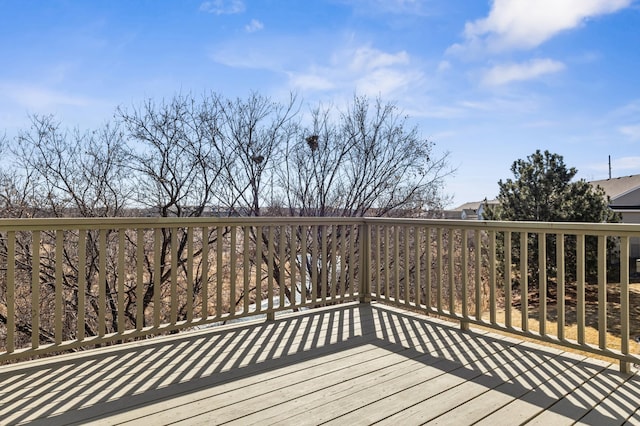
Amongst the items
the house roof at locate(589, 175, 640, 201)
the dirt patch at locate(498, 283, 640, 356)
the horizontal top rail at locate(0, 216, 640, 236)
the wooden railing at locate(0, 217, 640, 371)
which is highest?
the house roof at locate(589, 175, 640, 201)

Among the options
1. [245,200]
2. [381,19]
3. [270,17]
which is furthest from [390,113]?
[245,200]

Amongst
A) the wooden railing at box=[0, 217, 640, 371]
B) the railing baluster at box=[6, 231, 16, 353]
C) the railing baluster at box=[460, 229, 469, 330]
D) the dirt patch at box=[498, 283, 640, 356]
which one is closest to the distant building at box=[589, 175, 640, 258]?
the dirt patch at box=[498, 283, 640, 356]

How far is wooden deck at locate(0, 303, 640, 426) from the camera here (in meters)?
1.54

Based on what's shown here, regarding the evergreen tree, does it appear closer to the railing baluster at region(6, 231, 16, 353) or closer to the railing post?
the railing post

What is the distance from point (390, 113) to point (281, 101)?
2095mm

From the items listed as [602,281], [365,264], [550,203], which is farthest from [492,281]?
[550,203]

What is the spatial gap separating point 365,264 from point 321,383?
184 centimetres

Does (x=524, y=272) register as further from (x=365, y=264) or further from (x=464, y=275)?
(x=365, y=264)

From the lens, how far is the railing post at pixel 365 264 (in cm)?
359

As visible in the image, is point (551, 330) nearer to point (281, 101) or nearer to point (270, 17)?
point (281, 101)

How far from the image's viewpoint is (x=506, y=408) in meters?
1.60

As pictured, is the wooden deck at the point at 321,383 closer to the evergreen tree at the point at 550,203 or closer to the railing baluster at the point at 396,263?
the railing baluster at the point at 396,263

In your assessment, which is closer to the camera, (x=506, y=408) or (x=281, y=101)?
(x=506, y=408)

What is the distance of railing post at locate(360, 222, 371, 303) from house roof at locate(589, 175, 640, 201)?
13279 millimetres
